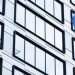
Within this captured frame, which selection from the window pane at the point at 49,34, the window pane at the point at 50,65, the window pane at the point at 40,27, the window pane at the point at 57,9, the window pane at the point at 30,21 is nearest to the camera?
the window pane at the point at 30,21

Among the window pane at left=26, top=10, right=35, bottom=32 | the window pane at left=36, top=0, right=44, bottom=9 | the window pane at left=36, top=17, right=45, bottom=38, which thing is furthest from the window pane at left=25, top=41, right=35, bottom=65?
the window pane at left=36, top=0, right=44, bottom=9

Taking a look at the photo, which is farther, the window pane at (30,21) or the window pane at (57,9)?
the window pane at (57,9)

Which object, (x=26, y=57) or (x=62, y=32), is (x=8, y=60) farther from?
(x=62, y=32)

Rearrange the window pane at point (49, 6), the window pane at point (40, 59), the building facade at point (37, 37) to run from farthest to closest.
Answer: the window pane at point (49, 6)
the window pane at point (40, 59)
the building facade at point (37, 37)

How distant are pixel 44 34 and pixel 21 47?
11.5ft

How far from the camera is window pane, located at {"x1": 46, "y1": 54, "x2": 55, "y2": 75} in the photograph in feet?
139

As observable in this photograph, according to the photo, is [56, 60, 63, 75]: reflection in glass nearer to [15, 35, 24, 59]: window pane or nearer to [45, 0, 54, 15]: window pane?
[15, 35, 24, 59]: window pane

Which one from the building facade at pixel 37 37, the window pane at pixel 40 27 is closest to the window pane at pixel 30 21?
the building facade at pixel 37 37

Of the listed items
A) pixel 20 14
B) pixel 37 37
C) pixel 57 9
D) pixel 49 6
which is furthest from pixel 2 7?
pixel 57 9

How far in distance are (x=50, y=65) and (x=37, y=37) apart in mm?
2304

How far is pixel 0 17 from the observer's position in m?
39.8

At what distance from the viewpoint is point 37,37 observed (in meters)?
42.4

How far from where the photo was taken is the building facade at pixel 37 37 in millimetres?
39531

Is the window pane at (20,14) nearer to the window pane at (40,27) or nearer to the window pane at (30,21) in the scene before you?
the window pane at (30,21)
